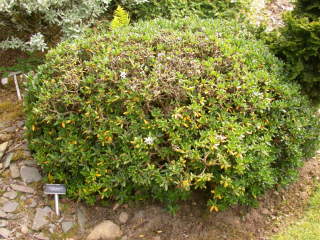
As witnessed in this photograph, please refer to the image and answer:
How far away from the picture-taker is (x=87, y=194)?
3357mm

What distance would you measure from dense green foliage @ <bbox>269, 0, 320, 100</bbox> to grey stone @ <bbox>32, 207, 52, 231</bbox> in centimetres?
274

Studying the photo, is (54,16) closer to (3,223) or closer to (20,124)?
(20,124)

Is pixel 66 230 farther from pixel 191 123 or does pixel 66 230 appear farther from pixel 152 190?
pixel 191 123

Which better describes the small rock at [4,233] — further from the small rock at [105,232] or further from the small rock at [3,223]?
the small rock at [105,232]

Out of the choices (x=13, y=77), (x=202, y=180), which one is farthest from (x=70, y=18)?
(x=202, y=180)

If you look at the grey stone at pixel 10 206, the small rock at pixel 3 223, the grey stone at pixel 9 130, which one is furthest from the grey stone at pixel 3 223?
the grey stone at pixel 9 130

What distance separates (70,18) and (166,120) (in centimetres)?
242

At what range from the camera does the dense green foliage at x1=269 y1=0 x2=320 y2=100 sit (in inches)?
149

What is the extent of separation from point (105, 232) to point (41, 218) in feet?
1.96

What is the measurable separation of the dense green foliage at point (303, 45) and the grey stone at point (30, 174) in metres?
2.74

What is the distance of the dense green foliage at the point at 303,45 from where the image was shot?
3.78m

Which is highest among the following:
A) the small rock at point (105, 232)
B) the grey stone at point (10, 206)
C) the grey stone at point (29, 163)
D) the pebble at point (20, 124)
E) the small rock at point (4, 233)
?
the pebble at point (20, 124)

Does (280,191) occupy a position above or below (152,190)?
below

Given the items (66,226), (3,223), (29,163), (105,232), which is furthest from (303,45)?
(3,223)
